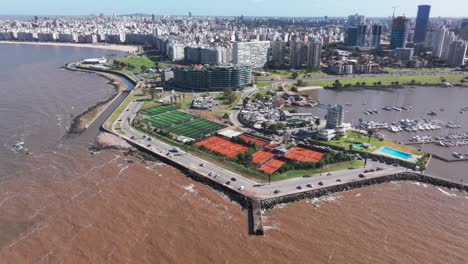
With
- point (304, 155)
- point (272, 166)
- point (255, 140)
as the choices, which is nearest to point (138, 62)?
point (255, 140)

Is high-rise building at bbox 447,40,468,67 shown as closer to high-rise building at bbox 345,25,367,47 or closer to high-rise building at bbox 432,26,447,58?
high-rise building at bbox 432,26,447,58

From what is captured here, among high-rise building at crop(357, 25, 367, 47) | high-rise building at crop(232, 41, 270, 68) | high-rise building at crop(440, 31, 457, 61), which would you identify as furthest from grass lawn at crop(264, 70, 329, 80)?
high-rise building at crop(357, 25, 367, 47)

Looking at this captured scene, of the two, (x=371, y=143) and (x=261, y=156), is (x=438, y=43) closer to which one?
(x=371, y=143)

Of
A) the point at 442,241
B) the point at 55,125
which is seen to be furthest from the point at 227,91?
the point at 442,241

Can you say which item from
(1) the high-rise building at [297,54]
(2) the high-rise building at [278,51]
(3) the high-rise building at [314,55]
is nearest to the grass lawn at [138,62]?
(2) the high-rise building at [278,51]

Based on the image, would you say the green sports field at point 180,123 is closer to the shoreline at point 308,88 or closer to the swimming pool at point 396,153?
the swimming pool at point 396,153

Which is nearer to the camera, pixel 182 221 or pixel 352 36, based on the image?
pixel 182 221
